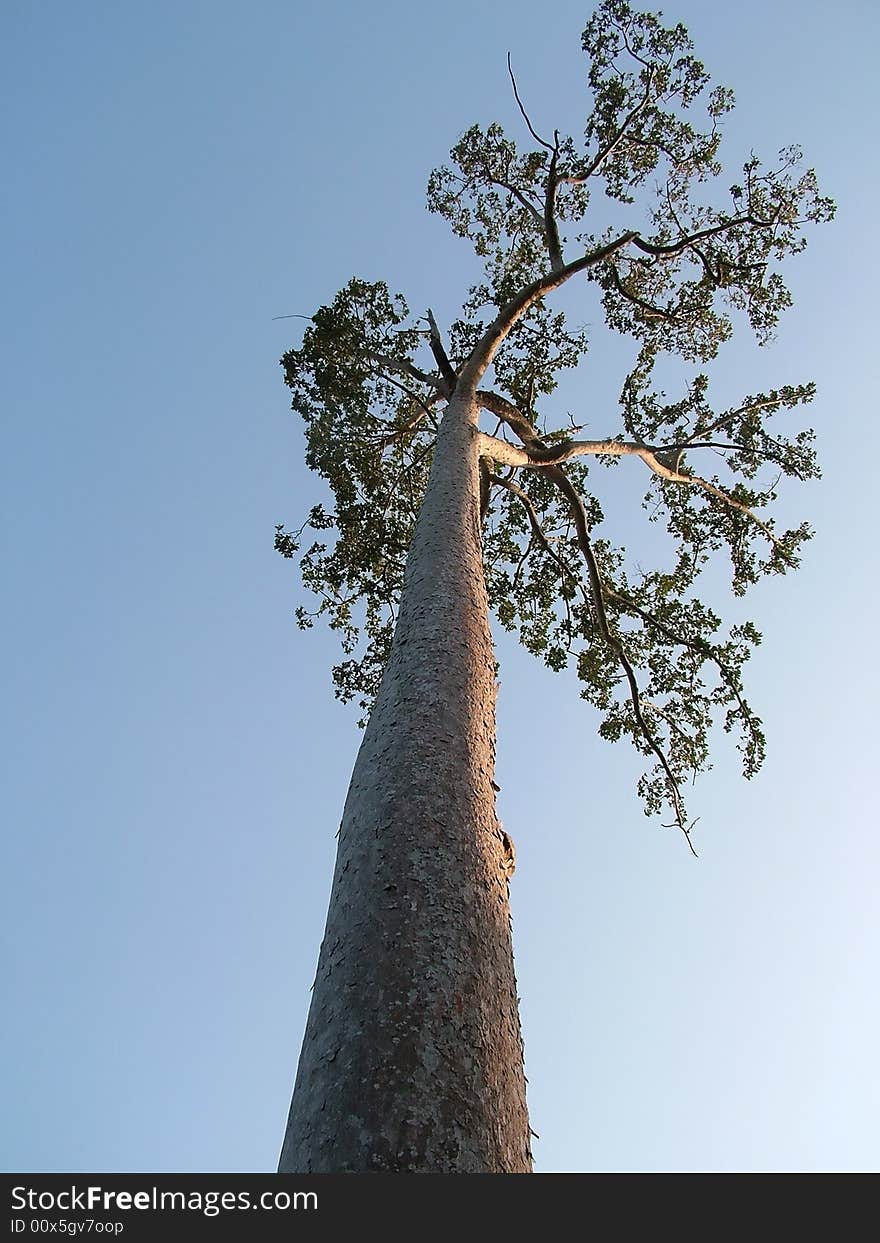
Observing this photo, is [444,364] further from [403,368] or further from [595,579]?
[595,579]

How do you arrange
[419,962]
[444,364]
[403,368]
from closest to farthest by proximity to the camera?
[419,962]
[444,364]
[403,368]

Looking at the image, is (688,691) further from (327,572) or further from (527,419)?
(327,572)

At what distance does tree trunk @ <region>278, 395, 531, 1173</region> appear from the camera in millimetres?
1640

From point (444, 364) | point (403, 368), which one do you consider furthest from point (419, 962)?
point (403, 368)

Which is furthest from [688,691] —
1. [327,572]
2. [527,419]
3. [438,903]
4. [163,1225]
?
[163,1225]

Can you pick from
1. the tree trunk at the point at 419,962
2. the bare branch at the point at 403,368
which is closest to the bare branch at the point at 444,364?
the bare branch at the point at 403,368

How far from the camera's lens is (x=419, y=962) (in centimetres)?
198

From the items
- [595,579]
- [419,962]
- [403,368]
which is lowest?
[419,962]

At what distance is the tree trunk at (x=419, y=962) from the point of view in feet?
5.38

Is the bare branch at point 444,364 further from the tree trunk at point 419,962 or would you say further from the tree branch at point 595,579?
the tree trunk at point 419,962

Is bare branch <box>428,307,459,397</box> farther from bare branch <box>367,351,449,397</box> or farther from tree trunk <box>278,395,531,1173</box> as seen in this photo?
tree trunk <box>278,395,531,1173</box>

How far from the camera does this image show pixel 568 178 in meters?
10.2

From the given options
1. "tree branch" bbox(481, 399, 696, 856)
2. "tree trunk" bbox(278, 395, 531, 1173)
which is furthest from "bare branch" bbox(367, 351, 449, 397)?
"tree trunk" bbox(278, 395, 531, 1173)

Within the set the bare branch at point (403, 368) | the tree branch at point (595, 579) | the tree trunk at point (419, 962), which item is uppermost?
the bare branch at point (403, 368)
